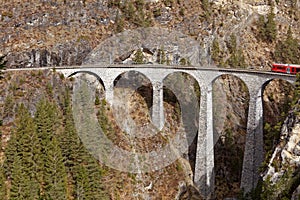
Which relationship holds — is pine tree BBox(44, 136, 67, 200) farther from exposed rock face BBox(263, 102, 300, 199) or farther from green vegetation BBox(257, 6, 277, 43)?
green vegetation BBox(257, 6, 277, 43)

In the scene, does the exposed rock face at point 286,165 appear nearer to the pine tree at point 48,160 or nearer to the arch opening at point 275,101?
the pine tree at point 48,160

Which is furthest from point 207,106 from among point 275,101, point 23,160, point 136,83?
point 275,101

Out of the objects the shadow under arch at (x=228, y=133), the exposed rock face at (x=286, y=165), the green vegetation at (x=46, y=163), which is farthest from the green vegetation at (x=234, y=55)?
the green vegetation at (x=46, y=163)

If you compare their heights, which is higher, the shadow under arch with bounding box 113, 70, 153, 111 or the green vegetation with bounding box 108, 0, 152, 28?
the green vegetation with bounding box 108, 0, 152, 28

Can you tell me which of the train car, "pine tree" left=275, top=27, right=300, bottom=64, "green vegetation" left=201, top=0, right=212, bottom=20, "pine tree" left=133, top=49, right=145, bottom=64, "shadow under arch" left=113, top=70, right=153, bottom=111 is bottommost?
"shadow under arch" left=113, top=70, right=153, bottom=111

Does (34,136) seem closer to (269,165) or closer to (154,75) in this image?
(154,75)

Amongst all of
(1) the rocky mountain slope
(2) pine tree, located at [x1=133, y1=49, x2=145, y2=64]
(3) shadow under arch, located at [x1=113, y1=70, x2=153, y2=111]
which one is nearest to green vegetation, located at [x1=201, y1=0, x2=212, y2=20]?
(1) the rocky mountain slope
